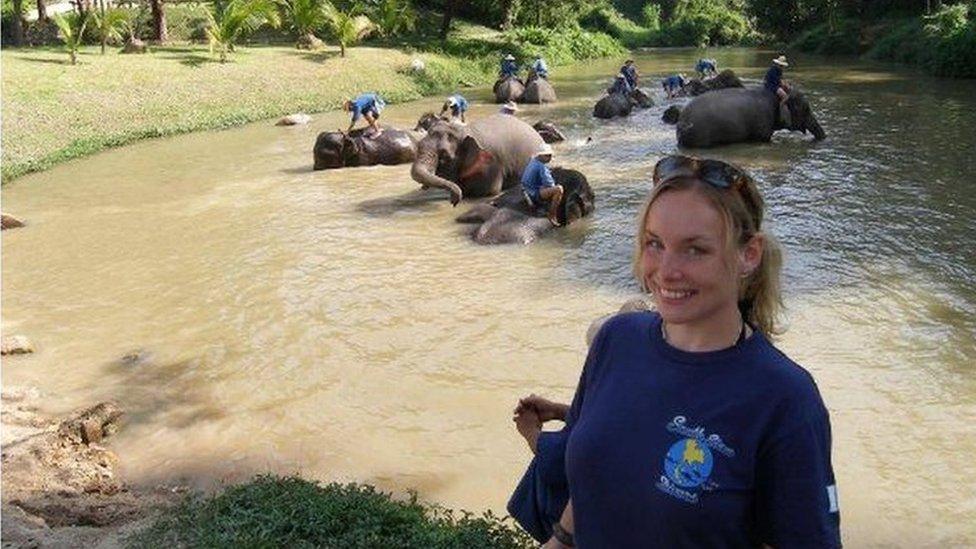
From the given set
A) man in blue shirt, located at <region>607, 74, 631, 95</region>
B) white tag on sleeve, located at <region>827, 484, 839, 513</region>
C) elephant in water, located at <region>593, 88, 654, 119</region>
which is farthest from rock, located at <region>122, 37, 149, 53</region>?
white tag on sleeve, located at <region>827, 484, 839, 513</region>

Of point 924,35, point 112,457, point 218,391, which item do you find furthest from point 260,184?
point 924,35

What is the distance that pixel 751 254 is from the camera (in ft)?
7.47

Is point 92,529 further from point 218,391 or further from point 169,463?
point 218,391

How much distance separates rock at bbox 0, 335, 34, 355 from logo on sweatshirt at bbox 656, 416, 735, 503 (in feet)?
25.1

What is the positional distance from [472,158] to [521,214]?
2.31 metres

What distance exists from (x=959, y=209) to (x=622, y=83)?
40.2 feet

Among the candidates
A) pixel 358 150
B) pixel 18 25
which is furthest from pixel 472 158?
pixel 18 25

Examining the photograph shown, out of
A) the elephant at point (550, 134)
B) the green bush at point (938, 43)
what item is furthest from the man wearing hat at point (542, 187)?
the green bush at point (938, 43)

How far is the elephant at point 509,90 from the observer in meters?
25.7

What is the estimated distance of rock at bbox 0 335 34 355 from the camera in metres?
8.08

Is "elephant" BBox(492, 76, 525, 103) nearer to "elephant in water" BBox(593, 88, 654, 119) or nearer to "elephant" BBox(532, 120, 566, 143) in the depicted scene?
"elephant in water" BBox(593, 88, 654, 119)

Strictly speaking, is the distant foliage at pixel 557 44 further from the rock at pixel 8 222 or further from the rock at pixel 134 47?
the rock at pixel 8 222

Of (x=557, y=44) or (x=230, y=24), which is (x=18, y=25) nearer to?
(x=230, y=24)

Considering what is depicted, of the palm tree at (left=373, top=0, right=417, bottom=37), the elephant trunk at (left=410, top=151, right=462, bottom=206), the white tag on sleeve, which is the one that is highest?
the palm tree at (left=373, top=0, right=417, bottom=37)
